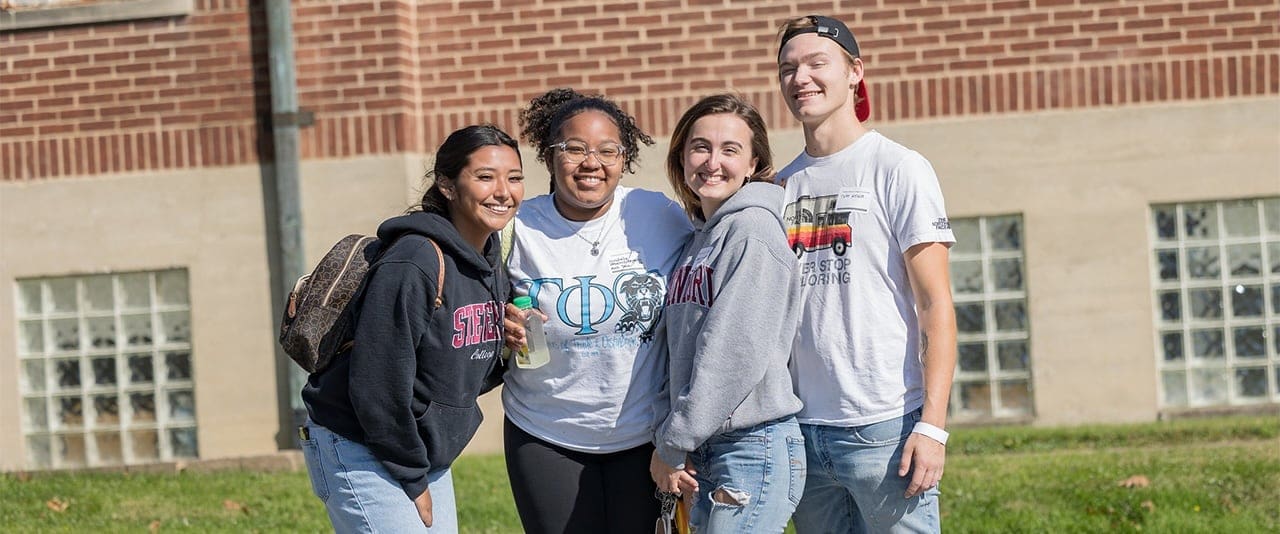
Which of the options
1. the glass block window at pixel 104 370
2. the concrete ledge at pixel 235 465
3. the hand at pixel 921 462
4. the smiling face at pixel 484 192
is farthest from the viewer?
the glass block window at pixel 104 370

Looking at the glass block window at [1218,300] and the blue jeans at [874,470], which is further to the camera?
the glass block window at [1218,300]

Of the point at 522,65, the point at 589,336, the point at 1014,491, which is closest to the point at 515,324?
the point at 589,336

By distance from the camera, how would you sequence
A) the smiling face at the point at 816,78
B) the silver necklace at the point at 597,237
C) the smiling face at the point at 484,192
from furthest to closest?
the silver necklace at the point at 597,237 → the smiling face at the point at 484,192 → the smiling face at the point at 816,78

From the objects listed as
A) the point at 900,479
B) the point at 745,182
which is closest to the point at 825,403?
the point at 900,479

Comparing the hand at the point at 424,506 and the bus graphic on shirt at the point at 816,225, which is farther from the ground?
the bus graphic on shirt at the point at 816,225

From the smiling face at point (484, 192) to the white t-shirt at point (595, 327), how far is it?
0.19 metres

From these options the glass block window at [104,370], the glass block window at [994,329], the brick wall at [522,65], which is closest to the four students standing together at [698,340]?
the brick wall at [522,65]

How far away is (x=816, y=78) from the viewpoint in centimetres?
343

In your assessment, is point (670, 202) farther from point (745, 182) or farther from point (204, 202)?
point (204, 202)

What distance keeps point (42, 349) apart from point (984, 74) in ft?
20.9

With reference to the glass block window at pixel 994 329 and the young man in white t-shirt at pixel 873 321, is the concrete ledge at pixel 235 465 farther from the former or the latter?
the young man in white t-shirt at pixel 873 321

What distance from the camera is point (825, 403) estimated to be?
3340 mm

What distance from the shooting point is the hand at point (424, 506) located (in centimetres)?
349

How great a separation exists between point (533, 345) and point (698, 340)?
53 cm
